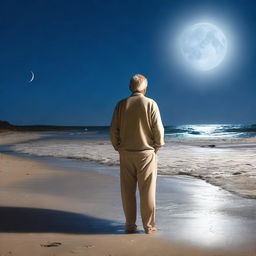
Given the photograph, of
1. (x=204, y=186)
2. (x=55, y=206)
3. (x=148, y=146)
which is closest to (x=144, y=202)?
(x=148, y=146)

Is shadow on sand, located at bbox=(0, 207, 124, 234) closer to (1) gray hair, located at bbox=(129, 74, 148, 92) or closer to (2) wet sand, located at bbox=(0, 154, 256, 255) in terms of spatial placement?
(2) wet sand, located at bbox=(0, 154, 256, 255)

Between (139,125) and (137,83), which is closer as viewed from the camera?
(139,125)

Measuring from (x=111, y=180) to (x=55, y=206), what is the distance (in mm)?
3145

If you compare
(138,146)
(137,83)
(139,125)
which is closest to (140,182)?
(138,146)

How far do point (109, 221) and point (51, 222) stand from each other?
784mm

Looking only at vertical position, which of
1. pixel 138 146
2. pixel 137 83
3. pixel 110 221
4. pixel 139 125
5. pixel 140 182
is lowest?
pixel 110 221

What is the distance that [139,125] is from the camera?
187 inches

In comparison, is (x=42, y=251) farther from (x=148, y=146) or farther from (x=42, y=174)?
(x=42, y=174)

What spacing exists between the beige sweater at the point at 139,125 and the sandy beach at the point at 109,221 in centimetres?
107

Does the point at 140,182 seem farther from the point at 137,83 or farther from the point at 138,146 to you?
the point at 137,83

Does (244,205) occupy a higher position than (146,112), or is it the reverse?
(146,112)

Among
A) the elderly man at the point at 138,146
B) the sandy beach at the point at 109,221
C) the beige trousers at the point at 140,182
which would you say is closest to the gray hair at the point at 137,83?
the elderly man at the point at 138,146

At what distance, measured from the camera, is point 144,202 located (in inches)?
187

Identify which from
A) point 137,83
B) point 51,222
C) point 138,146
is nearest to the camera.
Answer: point 138,146
